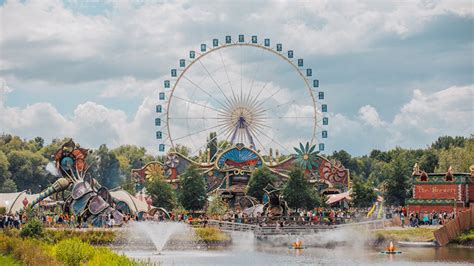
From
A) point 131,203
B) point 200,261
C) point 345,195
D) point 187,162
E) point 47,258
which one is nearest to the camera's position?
point 47,258

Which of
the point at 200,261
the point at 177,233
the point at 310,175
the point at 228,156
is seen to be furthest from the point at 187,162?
the point at 200,261

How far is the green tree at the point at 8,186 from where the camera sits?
15338 centimetres

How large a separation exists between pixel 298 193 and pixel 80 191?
25.5 metres

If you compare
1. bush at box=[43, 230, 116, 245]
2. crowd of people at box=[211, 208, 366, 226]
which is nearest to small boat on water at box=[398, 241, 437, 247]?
crowd of people at box=[211, 208, 366, 226]

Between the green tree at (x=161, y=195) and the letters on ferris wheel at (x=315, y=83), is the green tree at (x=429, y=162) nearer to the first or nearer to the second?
the letters on ferris wheel at (x=315, y=83)

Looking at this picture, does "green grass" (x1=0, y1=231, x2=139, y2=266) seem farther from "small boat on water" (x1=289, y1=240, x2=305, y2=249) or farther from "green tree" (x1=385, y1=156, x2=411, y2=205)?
"green tree" (x1=385, y1=156, x2=411, y2=205)

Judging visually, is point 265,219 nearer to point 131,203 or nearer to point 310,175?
point 131,203

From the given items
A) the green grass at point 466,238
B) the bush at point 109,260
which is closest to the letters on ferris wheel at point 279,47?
the green grass at point 466,238

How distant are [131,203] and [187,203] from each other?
5.71m

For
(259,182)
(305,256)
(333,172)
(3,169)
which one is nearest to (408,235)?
(305,256)

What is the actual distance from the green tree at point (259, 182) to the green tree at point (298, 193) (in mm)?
10913

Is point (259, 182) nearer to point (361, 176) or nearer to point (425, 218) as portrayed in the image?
point (425, 218)

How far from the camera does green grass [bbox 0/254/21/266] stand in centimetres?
4096

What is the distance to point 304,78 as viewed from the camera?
110 metres
